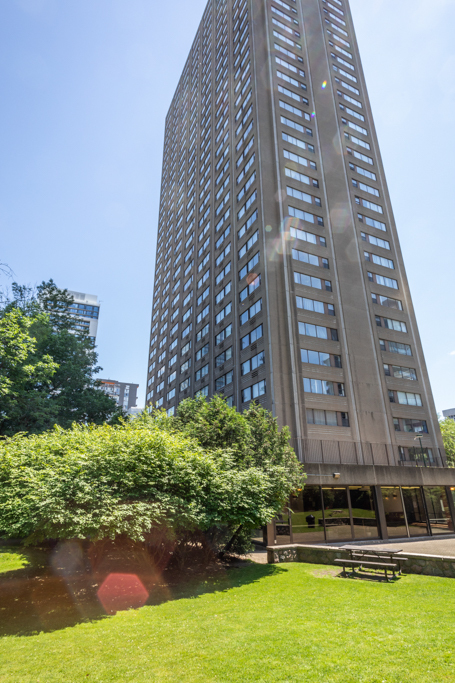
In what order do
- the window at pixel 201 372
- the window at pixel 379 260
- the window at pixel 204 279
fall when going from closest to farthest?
1. the window at pixel 379 260
2. the window at pixel 201 372
3. the window at pixel 204 279

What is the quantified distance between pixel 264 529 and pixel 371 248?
31555 millimetres

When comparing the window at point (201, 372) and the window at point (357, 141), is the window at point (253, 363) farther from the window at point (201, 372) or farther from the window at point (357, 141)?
the window at point (357, 141)

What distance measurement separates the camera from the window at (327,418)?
101ft

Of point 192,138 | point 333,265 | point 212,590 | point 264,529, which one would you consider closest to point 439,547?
point 264,529

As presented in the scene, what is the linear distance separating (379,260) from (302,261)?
37.4 ft

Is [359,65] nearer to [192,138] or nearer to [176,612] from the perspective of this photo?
[192,138]

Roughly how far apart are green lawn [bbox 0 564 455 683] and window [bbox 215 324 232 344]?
29701mm

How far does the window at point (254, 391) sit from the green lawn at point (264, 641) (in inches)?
800

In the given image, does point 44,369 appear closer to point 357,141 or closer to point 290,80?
point 290,80

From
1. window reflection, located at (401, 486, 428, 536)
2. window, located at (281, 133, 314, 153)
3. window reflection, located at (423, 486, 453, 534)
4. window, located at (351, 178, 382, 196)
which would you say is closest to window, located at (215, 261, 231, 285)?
window, located at (281, 133, 314, 153)

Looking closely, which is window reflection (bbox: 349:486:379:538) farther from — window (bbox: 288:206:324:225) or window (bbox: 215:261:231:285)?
window (bbox: 215:261:231:285)

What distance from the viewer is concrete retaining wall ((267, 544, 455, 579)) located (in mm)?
12414

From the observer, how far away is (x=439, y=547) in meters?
21.1

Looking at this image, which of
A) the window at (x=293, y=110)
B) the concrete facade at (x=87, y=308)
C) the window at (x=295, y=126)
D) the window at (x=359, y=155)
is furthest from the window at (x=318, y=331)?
the concrete facade at (x=87, y=308)
